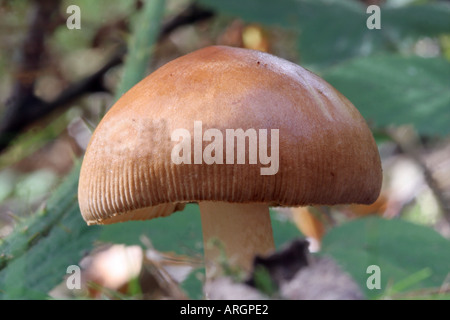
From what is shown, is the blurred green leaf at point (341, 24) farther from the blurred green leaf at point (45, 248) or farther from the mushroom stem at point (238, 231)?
the blurred green leaf at point (45, 248)

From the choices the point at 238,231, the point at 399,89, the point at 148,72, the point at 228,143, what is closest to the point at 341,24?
the point at 399,89

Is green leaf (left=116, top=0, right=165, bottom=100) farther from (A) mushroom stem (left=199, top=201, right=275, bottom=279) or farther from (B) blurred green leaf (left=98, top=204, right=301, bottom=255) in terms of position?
(A) mushroom stem (left=199, top=201, right=275, bottom=279)

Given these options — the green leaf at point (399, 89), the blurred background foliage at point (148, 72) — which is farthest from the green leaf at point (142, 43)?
the green leaf at point (399, 89)

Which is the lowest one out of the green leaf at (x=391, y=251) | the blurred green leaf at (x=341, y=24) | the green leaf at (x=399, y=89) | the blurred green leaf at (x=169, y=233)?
the green leaf at (x=391, y=251)

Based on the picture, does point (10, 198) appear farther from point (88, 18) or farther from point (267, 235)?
point (267, 235)

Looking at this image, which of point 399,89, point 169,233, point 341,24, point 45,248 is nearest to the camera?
point 45,248

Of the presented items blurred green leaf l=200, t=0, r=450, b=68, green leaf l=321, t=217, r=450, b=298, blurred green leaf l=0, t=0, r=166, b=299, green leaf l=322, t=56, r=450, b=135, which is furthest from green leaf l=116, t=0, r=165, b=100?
blurred green leaf l=200, t=0, r=450, b=68

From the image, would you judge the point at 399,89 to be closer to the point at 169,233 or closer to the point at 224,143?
the point at 169,233
